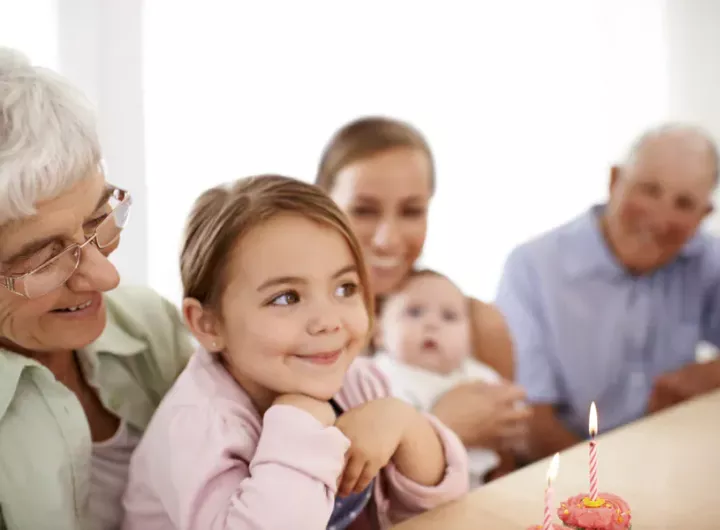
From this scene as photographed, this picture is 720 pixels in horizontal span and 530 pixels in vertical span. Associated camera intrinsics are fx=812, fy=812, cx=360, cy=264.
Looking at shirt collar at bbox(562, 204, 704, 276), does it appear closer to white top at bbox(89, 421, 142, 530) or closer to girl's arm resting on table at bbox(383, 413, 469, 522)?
girl's arm resting on table at bbox(383, 413, 469, 522)

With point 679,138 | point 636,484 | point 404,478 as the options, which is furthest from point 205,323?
point 679,138

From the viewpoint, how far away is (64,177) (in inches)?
35.1

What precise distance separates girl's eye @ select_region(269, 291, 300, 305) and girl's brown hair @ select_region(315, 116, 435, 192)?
457 millimetres

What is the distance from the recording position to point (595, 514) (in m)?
0.88

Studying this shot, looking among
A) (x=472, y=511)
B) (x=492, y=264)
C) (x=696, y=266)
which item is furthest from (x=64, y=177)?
(x=696, y=266)

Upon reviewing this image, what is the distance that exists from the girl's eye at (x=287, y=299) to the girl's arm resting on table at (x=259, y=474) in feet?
0.39

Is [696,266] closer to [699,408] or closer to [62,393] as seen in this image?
[699,408]

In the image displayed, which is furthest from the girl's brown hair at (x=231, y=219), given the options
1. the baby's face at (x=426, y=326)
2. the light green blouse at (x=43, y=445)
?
→ the baby's face at (x=426, y=326)

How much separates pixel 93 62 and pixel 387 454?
73cm

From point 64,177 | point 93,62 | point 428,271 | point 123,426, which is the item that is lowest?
point 123,426

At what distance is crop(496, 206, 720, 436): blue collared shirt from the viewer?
5.93 feet

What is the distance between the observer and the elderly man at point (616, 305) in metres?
1.78

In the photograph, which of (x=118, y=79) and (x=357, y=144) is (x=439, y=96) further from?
(x=118, y=79)

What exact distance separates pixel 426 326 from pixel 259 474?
64 cm
